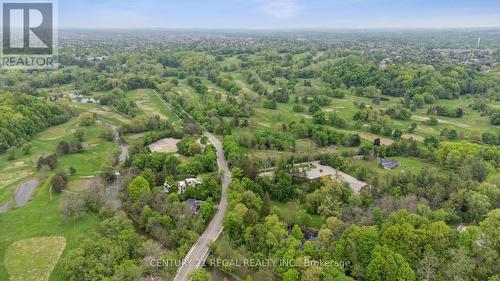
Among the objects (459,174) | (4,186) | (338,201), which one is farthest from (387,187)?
(4,186)

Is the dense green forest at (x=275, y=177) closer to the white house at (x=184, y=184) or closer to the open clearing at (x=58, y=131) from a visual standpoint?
the white house at (x=184, y=184)

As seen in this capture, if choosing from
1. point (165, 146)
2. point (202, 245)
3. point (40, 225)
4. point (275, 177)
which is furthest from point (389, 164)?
point (40, 225)

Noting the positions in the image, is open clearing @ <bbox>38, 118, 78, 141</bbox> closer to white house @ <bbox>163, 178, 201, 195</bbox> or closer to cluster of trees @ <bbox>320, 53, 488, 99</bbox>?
white house @ <bbox>163, 178, 201, 195</bbox>

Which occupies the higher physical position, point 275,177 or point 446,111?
point 446,111

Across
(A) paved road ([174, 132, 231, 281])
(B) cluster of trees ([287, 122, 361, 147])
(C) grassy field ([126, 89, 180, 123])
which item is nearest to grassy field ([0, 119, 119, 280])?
(A) paved road ([174, 132, 231, 281])

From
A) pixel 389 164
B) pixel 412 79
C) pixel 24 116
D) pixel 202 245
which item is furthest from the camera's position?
pixel 412 79

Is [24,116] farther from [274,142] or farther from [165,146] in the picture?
[274,142]
